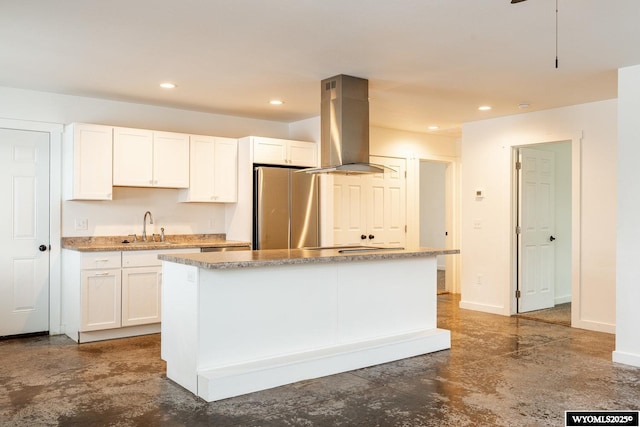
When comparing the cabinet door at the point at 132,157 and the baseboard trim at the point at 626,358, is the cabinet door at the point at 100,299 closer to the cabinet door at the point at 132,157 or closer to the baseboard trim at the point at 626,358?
the cabinet door at the point at 132,157

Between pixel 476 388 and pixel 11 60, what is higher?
pixel 11 60

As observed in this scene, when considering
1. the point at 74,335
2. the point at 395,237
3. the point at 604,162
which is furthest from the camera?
the point at 395,237

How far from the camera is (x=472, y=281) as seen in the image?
268 inches

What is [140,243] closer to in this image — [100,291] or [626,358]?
[100,291]

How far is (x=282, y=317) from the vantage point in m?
3.84

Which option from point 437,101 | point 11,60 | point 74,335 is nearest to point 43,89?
point 11,60

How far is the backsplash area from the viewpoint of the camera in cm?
549

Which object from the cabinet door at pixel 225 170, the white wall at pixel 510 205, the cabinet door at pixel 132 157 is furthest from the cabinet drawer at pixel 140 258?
the white wall at pixel 510 205

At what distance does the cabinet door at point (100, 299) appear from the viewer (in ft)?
16.3

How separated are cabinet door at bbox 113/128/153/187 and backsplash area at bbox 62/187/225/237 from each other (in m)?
0.32

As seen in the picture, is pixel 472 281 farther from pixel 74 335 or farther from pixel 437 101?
pixel 74 335

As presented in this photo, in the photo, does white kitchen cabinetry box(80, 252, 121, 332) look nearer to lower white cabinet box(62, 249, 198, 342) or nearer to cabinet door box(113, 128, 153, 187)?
lower white cabinet box(62, 249, 198, 342)

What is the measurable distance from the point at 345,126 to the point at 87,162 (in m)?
2.62

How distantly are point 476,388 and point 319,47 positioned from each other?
8.87ft
